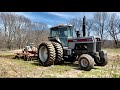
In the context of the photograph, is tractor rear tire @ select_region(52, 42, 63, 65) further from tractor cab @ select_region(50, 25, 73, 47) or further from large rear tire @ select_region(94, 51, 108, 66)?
large rear tire @ select_region(94, 51, 108, 66)

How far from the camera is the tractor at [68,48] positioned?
7.29 metres

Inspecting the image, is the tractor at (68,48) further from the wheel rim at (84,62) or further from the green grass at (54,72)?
the green grass at (54,72)

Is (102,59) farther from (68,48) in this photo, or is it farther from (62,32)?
(62,32)

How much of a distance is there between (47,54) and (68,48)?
818 mm

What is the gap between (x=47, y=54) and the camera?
768 cm

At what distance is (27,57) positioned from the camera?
926cm

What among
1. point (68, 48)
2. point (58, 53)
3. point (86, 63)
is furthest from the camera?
point (68, 48)

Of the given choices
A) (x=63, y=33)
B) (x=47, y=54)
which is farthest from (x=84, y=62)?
(x=63, y=33)

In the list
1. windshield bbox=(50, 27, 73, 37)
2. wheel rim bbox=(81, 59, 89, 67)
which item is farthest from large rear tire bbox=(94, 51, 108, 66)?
windshield bbox=(50, 27, 73, 37)
